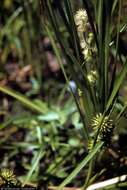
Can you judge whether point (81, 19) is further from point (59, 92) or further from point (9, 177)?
point (59, 92)

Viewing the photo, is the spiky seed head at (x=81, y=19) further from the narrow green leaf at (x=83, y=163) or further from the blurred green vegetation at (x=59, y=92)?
the narrow green leaf at (x=83, y=163)

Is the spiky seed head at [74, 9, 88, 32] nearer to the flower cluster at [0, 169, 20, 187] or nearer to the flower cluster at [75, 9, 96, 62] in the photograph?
the flower cluster at [75, 9, 96, 62]

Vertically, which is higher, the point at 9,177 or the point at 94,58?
the point at 94,58

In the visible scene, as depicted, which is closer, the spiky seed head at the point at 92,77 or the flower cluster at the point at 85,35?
the flower cluster at the point at 85,35

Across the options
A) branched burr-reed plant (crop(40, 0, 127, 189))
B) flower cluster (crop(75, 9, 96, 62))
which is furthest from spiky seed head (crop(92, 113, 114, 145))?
flower cluster (crop(75, 9, 96, 62))

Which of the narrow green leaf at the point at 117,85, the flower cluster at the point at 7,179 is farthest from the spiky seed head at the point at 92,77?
the flower cluster at the point at 7,179

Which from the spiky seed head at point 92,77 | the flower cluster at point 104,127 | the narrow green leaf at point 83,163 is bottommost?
the narrow green leaf at point 83,163

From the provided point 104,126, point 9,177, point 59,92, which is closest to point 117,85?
point 104,126

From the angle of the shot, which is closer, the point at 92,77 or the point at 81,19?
the point at 81,19

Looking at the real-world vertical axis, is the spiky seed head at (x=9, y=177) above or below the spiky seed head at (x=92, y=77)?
below
